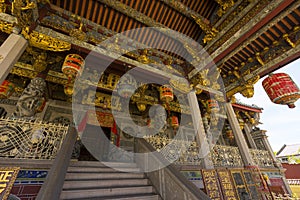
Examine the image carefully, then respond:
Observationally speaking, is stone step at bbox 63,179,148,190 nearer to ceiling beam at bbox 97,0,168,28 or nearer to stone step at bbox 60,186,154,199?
stone step at bbox 60,186,154,199

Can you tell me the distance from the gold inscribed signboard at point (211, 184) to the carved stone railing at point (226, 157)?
554 mm

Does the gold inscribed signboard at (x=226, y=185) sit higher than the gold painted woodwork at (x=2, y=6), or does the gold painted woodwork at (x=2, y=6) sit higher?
the gold painted woodwork at (x=2, y=6)

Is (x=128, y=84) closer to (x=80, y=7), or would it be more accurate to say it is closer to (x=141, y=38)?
(x=141, y=38)

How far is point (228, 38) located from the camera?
14.4ft

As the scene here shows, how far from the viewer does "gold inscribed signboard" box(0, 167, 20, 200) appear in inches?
89.2

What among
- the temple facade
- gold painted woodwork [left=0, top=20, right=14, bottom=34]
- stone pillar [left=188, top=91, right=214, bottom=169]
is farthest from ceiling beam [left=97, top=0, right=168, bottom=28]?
stone pillar [left=188, top=91, right=214, bottom=169]

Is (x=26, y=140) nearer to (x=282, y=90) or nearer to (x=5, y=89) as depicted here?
(x=5, y=89)

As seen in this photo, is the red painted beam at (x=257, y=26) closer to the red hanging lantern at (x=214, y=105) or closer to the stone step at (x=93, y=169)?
the red hanging lantern at (x=214, y=105)

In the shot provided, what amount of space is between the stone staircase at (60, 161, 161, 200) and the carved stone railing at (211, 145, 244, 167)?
8.95 ft

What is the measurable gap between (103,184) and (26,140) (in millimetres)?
2040

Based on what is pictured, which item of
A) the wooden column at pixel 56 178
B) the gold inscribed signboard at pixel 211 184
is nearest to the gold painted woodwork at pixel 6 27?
the wooden column at pixel 56 178

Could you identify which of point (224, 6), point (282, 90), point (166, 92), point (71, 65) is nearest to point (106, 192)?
point (71, 65)

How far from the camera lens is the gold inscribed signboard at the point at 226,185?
381 centimetres

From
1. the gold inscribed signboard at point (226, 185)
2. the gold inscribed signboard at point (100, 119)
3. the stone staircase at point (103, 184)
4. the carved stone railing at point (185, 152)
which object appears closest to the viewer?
the stone staircase at point (103, 184)
